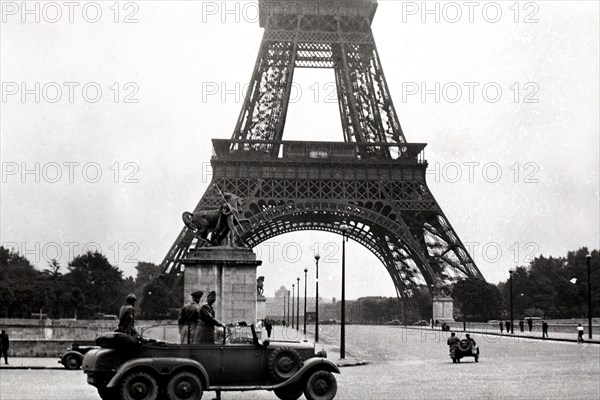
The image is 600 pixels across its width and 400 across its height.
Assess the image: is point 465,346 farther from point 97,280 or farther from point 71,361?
point 97,280

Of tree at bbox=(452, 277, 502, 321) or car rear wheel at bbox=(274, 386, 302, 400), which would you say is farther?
tree at bbox=(452, 277, 502, 321)

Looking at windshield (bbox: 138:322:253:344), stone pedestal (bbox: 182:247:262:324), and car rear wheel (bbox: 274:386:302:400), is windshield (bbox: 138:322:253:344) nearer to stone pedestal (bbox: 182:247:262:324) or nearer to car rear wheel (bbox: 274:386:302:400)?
car rear wheel (bbox: 274:386:302:400)

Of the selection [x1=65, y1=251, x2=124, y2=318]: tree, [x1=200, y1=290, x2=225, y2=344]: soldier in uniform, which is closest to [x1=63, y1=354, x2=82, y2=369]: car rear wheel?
[x1=200, y1=290, x2=225, y2=344]: soldier in uniform

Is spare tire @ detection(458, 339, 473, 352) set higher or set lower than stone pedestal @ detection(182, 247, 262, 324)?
lower

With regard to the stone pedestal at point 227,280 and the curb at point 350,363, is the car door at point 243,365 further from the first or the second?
the curb at point 350,363

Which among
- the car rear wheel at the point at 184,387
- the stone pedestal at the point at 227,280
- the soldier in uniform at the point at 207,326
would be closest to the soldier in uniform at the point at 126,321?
the car rear wheel at the point at 184,387

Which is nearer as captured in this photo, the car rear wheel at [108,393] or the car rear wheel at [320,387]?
the car rear wheel at [108,393]

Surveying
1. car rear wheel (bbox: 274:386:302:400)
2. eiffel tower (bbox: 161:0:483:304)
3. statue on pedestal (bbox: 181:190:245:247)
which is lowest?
car rear wheel (bbox: 274:386:302:400)
